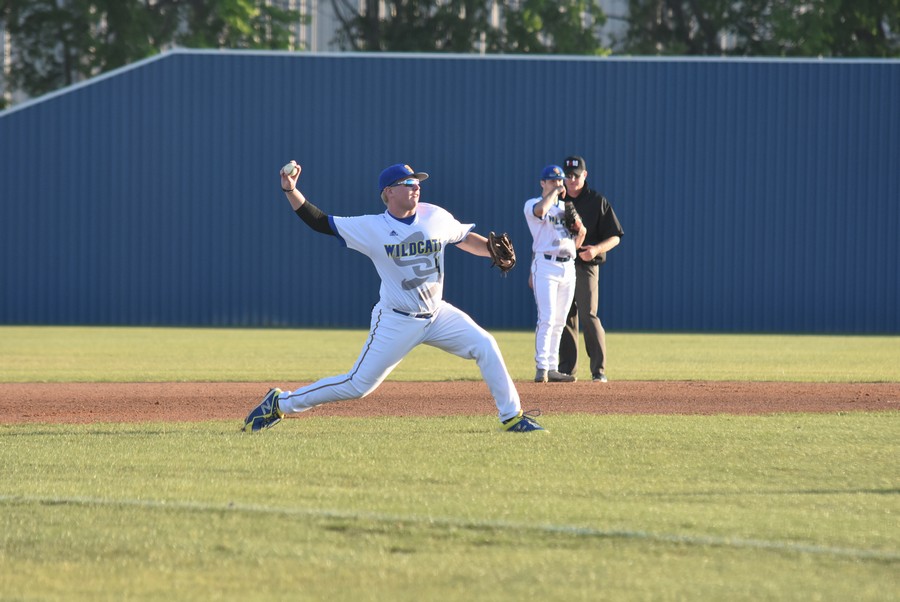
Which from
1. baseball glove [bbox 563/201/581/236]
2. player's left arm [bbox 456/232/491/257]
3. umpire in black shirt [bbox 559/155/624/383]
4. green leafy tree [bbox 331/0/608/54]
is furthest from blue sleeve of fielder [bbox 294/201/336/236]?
green leafy tree [bbox 331/0/608/54]

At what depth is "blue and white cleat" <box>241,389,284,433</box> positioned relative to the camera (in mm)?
7574

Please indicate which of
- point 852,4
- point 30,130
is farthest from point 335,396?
point 852,4

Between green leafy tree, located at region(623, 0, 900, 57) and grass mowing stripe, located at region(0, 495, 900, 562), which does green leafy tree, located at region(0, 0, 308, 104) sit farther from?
grass mowing stripe, located at region(0, 495, 900, 562)

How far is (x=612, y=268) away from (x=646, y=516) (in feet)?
61.9

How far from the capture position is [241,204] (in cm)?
2381

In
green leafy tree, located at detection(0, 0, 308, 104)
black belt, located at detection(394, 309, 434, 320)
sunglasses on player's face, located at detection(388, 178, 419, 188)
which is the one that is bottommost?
black belt, located at detection(394, 309, 434, 320)

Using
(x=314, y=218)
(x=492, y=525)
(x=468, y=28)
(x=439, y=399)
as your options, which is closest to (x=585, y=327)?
(x=439, y=399)

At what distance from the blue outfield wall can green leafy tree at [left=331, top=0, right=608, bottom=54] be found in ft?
31.5

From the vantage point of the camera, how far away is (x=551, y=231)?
1091cm

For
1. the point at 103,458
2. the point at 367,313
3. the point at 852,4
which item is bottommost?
the point at 367,313

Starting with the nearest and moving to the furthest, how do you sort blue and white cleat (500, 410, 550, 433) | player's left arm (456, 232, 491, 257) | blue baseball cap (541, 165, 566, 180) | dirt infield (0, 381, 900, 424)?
blue and white cleat (500, 410, 550, 433) < player's left arm (456, 232, 491, 257) < dirt infield (0, 381, 900, 424) < blue baseball cap (541, 165, 566, 180)

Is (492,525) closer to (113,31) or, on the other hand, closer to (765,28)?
(113,31)

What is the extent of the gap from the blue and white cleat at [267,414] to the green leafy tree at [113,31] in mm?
25346

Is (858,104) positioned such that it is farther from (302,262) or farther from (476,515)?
(476,515)
